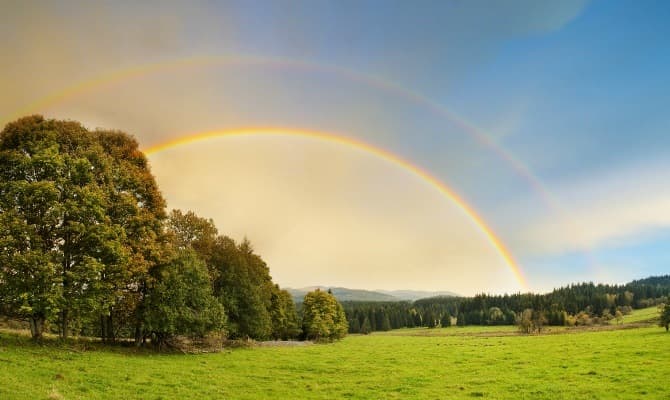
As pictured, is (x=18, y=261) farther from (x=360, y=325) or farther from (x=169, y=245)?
(x=360, y=325)

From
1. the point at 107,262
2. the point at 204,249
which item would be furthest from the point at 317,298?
the point at 107,262

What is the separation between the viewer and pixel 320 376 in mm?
28844

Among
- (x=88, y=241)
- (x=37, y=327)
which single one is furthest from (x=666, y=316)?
(x=37, y=327)

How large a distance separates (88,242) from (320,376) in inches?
781

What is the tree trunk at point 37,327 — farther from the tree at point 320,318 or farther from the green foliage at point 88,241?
the tree at point 320,318

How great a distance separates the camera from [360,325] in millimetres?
158000

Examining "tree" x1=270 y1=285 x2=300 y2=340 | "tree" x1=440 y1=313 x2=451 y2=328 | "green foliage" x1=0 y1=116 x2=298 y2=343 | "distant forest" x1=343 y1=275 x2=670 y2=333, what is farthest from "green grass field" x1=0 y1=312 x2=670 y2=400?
"tree" x1=440 y1=313 x2=451 y2=328

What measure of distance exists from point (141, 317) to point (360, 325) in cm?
13015

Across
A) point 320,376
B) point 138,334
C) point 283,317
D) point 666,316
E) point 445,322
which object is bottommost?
point 445,322

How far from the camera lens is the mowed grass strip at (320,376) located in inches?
795

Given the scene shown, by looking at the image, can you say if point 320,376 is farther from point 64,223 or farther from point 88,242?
point 64,223

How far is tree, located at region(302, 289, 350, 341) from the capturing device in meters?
82.4

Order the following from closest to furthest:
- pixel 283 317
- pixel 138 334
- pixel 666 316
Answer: pixel 138 334
pixel 666 316
pixel 283 317

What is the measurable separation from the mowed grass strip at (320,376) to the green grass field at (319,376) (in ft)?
0.18
